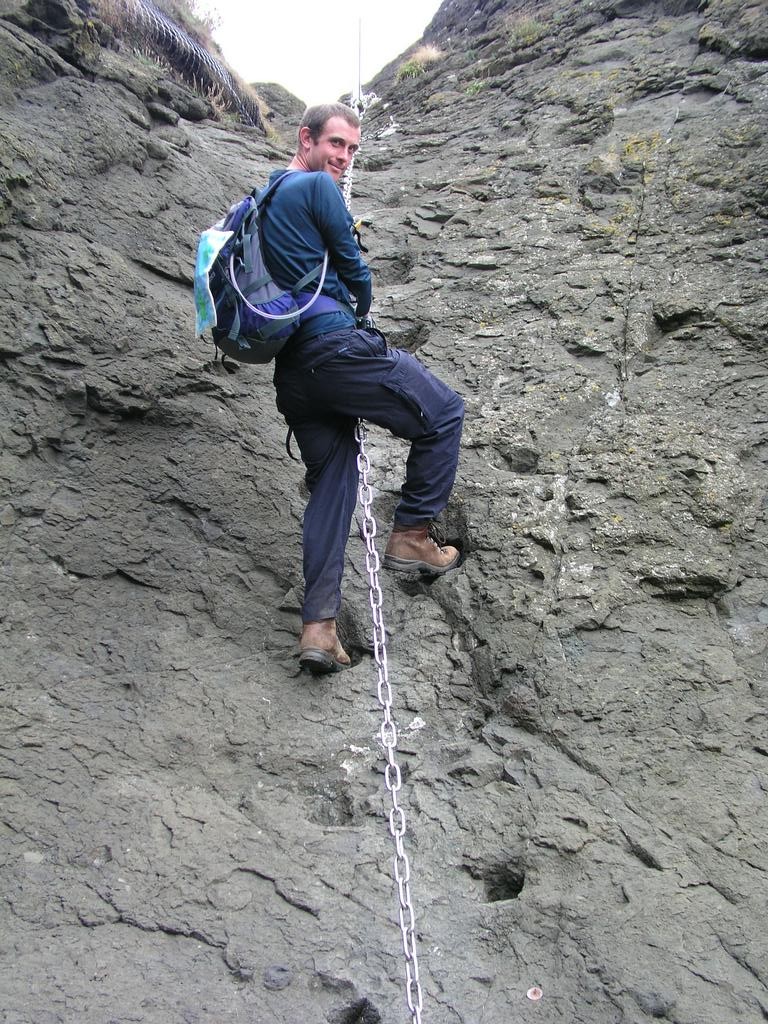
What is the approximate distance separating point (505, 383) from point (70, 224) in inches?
117

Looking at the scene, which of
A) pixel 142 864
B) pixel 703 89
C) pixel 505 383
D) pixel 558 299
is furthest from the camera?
Answer: pixel 703 89

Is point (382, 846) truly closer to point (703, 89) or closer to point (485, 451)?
point (485, 451)

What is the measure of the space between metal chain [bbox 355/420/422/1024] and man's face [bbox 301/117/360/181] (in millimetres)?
1272

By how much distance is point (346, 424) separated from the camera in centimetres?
437

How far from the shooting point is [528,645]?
13.3ft

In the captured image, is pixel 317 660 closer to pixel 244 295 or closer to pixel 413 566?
pixel 413 566

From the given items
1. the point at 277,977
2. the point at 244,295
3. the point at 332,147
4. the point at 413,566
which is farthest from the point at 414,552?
the point at 277,977

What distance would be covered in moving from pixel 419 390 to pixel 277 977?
8.40ft

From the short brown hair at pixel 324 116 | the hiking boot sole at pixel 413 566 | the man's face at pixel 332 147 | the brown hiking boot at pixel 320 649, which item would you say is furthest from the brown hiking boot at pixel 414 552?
the short brown hair at pixel 324 116

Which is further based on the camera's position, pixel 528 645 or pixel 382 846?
pixel 528 645

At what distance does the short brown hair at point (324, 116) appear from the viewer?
4176 mm

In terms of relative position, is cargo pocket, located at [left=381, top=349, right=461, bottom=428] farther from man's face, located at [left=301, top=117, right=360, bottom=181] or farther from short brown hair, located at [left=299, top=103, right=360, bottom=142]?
short brown hair, located at [left=299, top=103, right=360, bottom=142]

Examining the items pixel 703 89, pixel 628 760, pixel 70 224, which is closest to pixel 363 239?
pixel 70 224

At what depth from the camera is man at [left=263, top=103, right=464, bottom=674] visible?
155 inches
